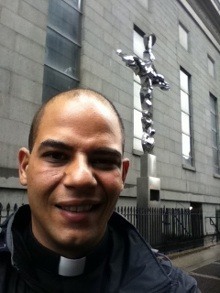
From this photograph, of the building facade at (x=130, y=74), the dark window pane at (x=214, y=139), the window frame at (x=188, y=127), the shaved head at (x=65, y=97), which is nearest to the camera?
the shaved head at (x=65, y=97)

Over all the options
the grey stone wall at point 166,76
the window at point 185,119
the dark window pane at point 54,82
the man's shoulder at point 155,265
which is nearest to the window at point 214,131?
the grey stone wall at point 166,76

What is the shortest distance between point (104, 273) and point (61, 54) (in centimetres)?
971

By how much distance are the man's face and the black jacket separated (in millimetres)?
123

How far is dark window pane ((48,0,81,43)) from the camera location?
33.5 ft

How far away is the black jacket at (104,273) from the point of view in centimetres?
137

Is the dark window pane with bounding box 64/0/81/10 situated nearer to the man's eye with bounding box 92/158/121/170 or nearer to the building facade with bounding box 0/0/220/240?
the building facade with bounding box 0/0/220/240

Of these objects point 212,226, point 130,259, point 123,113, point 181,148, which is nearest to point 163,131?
point 181,148

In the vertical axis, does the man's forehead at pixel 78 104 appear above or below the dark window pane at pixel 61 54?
below

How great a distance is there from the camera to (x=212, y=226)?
662 inches

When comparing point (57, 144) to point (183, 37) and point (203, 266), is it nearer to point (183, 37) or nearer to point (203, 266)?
point (203, 266)

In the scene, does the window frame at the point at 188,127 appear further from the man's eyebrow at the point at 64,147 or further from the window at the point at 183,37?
the man's eyebrow at the point at 64,147

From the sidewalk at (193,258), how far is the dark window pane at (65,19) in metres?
7.88

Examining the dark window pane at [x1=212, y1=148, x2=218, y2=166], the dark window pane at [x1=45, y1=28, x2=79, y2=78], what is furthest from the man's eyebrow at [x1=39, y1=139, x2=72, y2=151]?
the dark window pane at [x1=212, y1=148, x2=218, y2=166]

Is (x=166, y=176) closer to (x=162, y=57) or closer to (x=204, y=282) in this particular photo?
(x=162, y=57)
